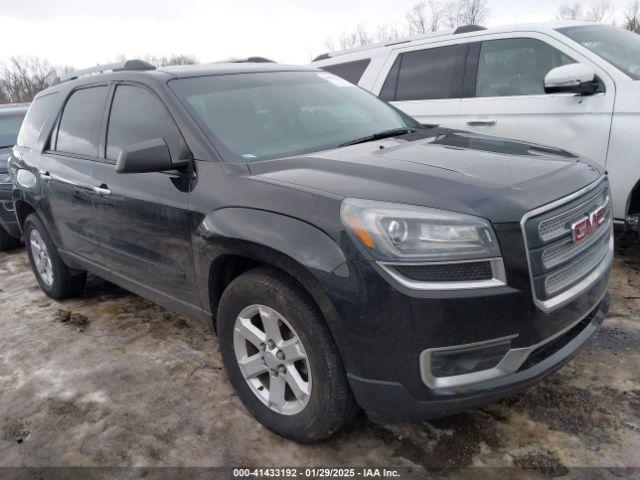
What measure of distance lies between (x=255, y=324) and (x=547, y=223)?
1.28 m

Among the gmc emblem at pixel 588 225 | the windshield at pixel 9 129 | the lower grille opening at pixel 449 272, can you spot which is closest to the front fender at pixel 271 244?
the lower grille opening at pixel 449 272

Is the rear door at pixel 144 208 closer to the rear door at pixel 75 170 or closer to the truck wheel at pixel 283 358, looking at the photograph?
the rear door at pixel 75 170

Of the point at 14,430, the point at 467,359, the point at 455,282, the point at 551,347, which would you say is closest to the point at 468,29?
the point at 551,347

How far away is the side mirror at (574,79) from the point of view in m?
3.79

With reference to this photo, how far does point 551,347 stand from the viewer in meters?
2.09

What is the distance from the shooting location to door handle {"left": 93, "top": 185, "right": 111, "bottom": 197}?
3.19m

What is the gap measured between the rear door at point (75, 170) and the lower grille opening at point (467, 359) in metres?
2.45

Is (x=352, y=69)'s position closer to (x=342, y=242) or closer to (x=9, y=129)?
(x=342, y=242)

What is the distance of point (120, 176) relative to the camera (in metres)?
3.10

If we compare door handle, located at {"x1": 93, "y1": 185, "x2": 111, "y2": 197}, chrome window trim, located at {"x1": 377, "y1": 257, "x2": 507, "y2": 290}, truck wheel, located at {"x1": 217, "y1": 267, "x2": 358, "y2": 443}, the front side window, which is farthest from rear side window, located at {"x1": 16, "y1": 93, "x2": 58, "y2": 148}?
the front side window

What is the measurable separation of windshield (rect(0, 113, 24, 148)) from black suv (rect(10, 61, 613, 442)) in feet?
15.3

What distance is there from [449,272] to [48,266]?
12.3ft

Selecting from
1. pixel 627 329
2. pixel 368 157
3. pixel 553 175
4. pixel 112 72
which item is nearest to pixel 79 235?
pixel 112 72

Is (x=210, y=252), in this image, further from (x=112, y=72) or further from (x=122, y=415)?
(x=112, y=72)
